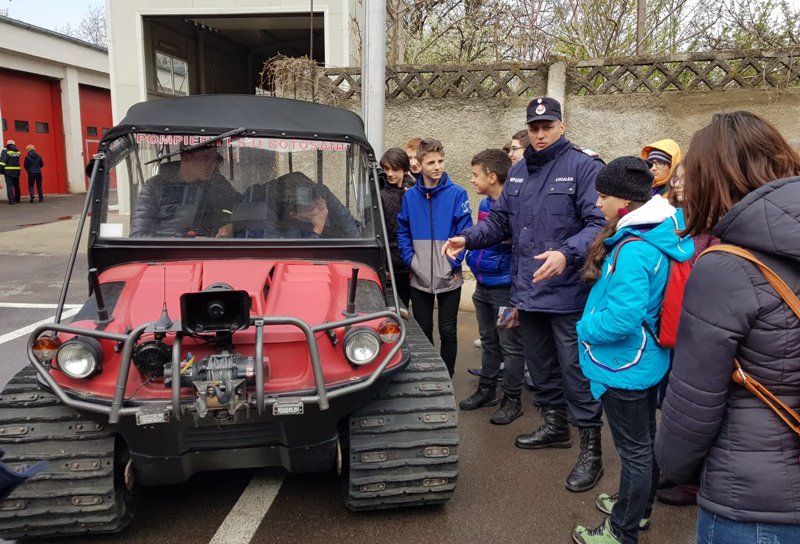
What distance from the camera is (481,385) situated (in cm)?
474

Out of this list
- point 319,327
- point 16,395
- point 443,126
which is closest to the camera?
point 319,327

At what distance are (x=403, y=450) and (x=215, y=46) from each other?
16.1 meters

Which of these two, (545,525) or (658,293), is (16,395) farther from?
(658,293)

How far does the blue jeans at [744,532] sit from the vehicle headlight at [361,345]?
148 centimetres

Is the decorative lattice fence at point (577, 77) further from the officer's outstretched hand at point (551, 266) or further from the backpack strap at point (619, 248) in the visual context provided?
the backpack strap at point (619, 248)

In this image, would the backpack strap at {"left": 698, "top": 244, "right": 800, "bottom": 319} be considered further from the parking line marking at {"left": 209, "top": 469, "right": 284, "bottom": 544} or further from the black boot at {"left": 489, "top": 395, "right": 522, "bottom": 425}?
the black boot at {"left": 489, "top": 395, "right": 522, "bottom": 425}

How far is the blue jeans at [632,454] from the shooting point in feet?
8.94

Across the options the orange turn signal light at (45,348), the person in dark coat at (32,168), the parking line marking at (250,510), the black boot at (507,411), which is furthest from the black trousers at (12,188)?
the black boot at (507,411)

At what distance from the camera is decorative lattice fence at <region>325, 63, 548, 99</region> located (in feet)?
24.9

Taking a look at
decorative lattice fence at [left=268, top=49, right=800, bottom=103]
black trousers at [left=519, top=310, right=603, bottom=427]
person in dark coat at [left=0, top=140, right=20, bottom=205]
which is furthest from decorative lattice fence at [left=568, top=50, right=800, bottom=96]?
person in dark coat at [left=0, top=140, right=20, bottom=205]

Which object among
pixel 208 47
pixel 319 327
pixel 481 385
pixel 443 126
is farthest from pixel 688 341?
pixel 208 47

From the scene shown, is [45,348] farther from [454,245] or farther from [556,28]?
[556,28]

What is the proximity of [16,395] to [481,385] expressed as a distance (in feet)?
9.90

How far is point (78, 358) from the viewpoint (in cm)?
269
